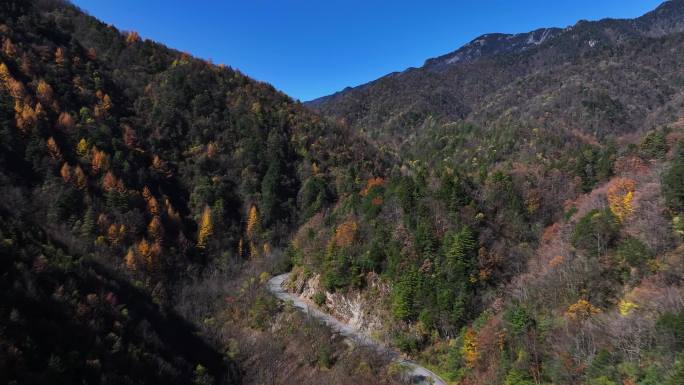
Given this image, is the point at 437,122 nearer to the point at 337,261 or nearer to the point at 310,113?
the point at 310,113

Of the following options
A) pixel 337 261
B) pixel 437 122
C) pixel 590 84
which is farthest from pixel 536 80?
pixel 337 261

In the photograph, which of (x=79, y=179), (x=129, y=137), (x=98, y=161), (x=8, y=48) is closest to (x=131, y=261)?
(x=79, y=179)

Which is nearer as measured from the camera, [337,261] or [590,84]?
[337,261]

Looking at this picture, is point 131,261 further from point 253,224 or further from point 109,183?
point 253,224

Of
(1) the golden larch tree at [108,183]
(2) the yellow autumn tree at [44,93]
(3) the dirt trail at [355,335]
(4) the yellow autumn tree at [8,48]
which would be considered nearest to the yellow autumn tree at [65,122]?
(2) the yellow autumn tree at [44,93]

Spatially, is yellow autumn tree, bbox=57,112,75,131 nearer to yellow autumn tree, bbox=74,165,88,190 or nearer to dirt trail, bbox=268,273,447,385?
→ yellow autumn tree, bbox=74,165,88,190

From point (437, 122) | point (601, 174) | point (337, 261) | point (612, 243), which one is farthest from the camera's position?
point (437, 122)

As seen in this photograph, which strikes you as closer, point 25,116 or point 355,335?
point 355,335
